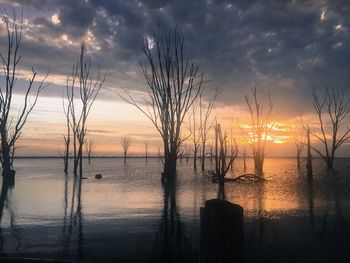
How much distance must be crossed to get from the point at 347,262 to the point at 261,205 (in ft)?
21.0

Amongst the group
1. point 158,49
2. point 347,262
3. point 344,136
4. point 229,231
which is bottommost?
point 347,262

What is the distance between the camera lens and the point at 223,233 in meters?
3.19

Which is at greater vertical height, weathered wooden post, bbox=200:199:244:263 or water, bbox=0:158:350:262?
weathered wooden post, bbox=200:199:244:263

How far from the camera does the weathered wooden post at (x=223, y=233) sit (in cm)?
319

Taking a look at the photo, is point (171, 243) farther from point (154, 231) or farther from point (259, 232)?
point (259, 232)

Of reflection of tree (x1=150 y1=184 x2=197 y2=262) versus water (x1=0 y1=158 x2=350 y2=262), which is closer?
reflection of tree (x1=150 y1=184 x2=197 y2=262)

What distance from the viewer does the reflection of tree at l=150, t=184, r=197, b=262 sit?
5.51m

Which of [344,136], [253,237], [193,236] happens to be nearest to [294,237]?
[253,237]

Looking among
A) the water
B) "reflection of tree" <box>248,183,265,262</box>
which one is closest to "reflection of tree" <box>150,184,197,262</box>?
the water

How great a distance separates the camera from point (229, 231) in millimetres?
3191

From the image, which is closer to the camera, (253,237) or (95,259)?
(95,259)

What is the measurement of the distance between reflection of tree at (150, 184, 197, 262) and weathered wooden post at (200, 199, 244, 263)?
2252mm

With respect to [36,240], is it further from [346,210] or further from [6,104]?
[6,104]

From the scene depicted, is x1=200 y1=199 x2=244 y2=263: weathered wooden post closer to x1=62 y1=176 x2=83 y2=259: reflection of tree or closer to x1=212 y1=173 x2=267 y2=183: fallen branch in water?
x1=62 y1=176 x2=83 y2=259: reflection of tree
